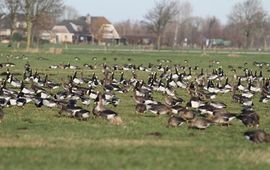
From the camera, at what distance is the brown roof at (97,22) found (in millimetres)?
172312

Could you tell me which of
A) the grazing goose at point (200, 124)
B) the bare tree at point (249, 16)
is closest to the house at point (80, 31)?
the bare tree at point (249, 16)

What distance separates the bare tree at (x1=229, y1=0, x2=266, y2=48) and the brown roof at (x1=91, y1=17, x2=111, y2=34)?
4821 centimetres

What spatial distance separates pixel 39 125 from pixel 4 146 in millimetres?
4323

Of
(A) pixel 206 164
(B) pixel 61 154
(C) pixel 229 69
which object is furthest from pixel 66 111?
(C) pixel 229 69

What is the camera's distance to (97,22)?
18450cm

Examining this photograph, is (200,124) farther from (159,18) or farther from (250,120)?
(159,18)

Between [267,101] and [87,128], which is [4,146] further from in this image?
[267,101]

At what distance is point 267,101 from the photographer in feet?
95.9

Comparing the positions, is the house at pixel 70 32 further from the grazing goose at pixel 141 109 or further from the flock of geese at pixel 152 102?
the grazing goose at pixel 141 109

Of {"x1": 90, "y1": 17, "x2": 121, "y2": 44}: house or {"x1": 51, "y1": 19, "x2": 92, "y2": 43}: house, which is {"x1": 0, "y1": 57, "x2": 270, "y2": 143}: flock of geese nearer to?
{"x1": 90, "y1": 17, "x2": 121, "y2": 44}: house

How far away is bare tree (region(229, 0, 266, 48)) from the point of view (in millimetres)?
126250

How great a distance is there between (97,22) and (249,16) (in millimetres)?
67327

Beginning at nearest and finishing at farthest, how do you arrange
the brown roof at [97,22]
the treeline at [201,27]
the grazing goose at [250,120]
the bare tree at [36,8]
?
the grazing goose at [250,120], the bare tree at [36,8], the treeline at [201,27], the brown roof at [97,22]

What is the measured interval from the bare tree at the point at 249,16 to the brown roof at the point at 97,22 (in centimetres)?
4821
